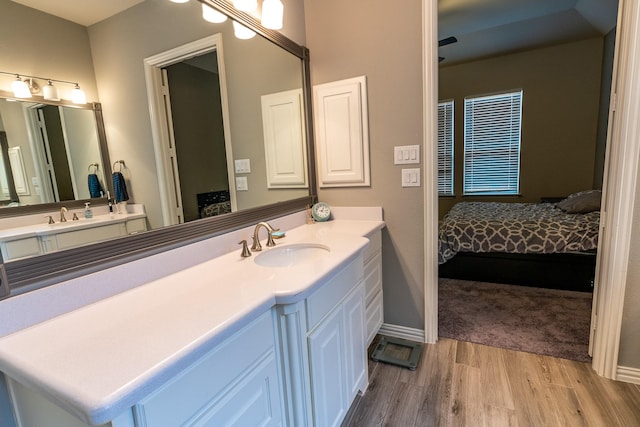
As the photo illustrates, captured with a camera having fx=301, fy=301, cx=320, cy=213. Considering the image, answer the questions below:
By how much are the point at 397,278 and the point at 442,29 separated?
10.5 ft

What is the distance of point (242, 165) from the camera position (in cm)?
170

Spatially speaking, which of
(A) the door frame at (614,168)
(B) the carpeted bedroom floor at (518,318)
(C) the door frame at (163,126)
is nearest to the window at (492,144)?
(B) the carpeted bedroom floor at (518,318)

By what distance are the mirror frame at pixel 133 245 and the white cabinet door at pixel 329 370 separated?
0.67 m

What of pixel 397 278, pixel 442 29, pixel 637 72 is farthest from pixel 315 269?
pixel 442 29

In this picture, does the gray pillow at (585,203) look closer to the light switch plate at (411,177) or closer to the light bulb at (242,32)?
the light switch plate at (411,177)

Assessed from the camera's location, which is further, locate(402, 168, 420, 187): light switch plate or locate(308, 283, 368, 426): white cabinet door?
locate(402, 168, 420, 187): light switch plate

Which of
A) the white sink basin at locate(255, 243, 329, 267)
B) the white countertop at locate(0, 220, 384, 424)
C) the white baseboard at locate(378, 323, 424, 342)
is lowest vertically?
the white baseboard at locate(378, 323, 424, 342)

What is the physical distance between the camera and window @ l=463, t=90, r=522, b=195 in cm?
471

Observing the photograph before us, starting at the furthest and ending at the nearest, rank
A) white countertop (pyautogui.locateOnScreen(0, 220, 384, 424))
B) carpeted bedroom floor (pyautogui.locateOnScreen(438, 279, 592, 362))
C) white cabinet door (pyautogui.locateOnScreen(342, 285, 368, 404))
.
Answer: carpeted bedroom floor (pyautogui.locateOnScreen(438, 279, 592, 362))
white cabinet door (pyautogui.locateOnScreen(342, 285, 368, 404))
white countertop (pyautogui.locateOnScreen(0, 220, 384, 424))

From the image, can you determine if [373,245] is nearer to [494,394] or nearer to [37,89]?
[494,394]

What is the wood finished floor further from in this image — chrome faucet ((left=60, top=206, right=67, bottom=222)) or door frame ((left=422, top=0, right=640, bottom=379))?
chrome faucet ((left=60, top=206, right=67, bottom=222))

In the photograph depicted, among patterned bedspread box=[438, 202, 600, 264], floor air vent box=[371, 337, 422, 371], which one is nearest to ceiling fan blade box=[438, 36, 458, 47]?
patterned bedspread box=[438, 202, 600, 264]

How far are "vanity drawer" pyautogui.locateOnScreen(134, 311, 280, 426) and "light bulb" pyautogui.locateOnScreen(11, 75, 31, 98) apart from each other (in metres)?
0.91

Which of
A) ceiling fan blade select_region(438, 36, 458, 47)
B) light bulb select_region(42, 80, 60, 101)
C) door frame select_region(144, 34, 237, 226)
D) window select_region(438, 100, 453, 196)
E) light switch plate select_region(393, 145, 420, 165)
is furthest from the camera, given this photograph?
window select_region(438, 100, 453, 196)
